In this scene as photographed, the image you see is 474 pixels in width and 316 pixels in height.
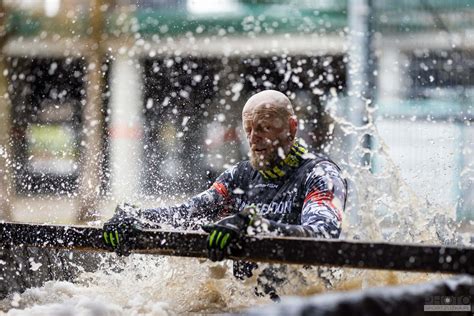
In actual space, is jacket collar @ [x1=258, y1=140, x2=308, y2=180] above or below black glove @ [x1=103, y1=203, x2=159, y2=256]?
above

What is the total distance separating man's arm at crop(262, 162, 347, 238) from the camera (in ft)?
12.0

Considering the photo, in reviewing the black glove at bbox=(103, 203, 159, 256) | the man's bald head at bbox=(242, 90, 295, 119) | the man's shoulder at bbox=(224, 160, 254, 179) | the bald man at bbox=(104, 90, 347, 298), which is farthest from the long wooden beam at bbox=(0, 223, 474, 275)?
the man's bald head at bbox=(242, 90, 295, 119)

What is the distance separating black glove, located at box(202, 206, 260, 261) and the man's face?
3.35ft

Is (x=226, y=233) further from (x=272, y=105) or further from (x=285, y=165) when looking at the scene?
(x=272, y=105)

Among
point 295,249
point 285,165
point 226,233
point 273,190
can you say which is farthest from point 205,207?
point 295,249

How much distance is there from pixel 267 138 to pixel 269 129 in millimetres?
60

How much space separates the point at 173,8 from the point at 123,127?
74.4 inches

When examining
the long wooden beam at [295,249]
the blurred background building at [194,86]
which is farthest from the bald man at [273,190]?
the blurred background building at [194,86]

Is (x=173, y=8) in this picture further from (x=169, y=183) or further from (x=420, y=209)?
(x=420, y=209)

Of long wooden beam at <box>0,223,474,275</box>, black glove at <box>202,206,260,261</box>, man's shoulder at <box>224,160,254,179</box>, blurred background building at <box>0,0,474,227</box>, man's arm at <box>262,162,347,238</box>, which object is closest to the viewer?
long wooden beam at <box>0,223,474,275</box>

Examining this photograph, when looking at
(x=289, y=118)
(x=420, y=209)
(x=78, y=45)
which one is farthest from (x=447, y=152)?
(x=78, y=45)

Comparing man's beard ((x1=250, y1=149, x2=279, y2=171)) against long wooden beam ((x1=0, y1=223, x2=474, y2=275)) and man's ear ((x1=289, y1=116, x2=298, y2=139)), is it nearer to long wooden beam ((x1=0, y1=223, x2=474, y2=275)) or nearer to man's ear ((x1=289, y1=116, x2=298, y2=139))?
man's ear ((x1=289, y1=116, x2=298, y2=139))

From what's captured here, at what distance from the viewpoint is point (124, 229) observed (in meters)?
3.83

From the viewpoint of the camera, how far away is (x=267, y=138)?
439cm
